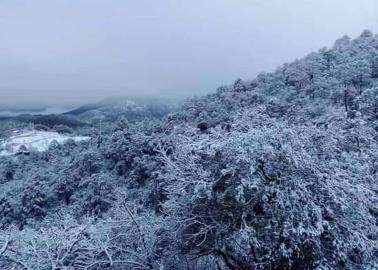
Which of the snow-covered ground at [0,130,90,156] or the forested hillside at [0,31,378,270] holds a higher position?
the forested hillside at [0,31,378,270]

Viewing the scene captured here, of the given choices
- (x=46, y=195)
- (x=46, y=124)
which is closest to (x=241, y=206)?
(x=46, y=195)

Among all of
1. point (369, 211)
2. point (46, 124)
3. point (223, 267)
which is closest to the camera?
point (369, 211)

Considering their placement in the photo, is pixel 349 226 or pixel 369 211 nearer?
pixel 349 226

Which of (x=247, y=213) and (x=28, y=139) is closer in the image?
(x=247, y=213)

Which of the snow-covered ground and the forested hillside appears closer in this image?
the forested hillside

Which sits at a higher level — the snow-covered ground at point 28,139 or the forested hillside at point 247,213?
the forested hillside at point 247,213

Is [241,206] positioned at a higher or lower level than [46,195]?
higher

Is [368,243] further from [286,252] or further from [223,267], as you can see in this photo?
[223,267]

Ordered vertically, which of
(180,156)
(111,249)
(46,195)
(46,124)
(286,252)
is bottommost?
(46,124)

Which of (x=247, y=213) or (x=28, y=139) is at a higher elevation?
(x=247, y=213)

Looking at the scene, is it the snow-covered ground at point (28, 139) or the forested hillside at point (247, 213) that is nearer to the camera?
the forested hillside at point (247, 213)

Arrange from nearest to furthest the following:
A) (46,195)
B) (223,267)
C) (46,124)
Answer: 1. (223,267)
2. (46,195)
3. (46,124)
